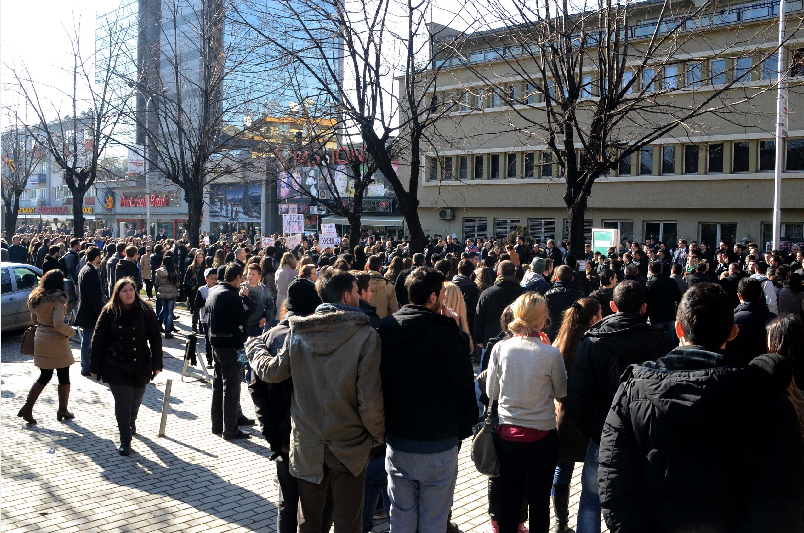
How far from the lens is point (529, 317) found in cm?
466

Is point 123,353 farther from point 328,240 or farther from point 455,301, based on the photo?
point 328,240

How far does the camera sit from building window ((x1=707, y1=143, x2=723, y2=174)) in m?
30.6

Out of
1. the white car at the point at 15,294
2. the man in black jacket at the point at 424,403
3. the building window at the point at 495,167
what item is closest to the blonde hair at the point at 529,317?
A: the man in black jacket at the point at 424,403

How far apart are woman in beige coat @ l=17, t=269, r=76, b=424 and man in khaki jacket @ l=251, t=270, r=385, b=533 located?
5.06 metres

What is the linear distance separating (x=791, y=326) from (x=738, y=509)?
247cm

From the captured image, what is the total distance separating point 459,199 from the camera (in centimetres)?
3934

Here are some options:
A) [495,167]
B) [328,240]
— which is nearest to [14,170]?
[495,167]

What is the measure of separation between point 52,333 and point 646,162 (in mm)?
29726

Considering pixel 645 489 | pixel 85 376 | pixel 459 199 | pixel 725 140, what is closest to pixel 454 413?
pixel 645 489

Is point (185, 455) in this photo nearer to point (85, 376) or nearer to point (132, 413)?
point (132, 413)

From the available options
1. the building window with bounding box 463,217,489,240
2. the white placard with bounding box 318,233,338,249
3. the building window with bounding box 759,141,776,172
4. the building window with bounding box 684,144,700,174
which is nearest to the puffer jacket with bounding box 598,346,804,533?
the white placard with bounding box 318,233,338,249

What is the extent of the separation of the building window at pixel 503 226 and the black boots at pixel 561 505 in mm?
32925

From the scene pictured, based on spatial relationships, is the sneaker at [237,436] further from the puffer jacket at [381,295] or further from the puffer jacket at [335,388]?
the puffer jacket at [335,388]

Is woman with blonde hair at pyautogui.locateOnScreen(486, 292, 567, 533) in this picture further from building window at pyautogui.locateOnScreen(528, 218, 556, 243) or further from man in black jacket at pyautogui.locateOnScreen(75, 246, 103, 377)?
building window at pyautogui.locateOnScreen(528, 218, 556, 243)
